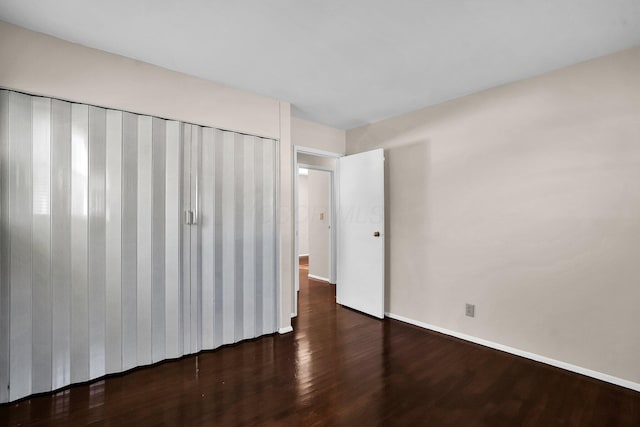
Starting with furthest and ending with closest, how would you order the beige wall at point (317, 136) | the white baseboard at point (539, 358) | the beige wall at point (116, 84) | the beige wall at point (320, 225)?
the beige wall at point (320, 225), the beige wall at point (317, 136), the white baseboard at point (539, 358), the beige wall at point (116, 84)

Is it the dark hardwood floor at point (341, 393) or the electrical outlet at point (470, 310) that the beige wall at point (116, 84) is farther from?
the electrical outlet at point (470, 310)

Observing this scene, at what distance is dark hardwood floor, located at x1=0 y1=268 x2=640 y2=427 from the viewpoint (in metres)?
1.81

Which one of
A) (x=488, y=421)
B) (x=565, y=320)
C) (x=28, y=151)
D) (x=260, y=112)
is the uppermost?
(x=260, y=112)

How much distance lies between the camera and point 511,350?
2.70 metres

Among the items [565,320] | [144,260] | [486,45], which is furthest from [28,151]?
[565,320]

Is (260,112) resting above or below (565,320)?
above

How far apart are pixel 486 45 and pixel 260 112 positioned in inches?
81.2

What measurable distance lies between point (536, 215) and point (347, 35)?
7.25 feet

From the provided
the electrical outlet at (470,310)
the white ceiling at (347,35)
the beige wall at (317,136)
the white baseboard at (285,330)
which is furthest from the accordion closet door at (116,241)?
the electrical outlet at (470,310)

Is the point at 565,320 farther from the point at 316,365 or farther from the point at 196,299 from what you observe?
the point at 196,299

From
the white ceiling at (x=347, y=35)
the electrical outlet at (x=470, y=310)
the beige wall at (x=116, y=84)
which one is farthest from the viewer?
the electrical outlet at (x=470, y=310)

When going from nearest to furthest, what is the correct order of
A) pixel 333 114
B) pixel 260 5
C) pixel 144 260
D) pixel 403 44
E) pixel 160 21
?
pixel 260 5
pixel 160 21
pixel 403 44
pixel 144 260
pixel 333 114

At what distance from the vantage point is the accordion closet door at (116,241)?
1.95 m

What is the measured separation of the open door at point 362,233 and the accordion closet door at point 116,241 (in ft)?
4.65
